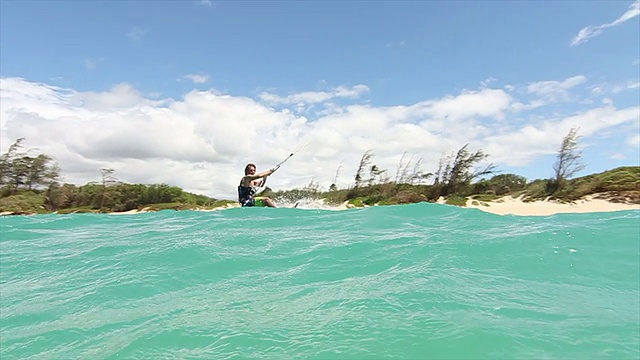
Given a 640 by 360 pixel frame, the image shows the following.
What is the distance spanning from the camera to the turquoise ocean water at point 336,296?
2971 mm

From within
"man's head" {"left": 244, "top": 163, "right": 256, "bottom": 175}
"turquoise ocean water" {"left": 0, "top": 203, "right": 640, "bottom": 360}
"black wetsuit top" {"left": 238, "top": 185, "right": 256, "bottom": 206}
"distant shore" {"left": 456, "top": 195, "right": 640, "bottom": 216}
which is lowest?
"turquoise ocean water" {"left": 0, "top": 203, "right": 640, "bottom": 360}

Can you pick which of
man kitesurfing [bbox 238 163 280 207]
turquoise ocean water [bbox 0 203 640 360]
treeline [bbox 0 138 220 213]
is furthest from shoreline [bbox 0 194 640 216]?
treeline [bbox 0 138 220 213]

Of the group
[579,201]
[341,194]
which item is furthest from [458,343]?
[341,194]

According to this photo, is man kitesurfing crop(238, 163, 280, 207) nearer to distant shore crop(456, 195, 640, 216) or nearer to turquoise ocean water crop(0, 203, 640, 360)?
Answer: turquoise ocean water crop(0, 203, 640, 360)

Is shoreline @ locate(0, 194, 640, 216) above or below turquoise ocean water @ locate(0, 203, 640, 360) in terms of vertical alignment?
above

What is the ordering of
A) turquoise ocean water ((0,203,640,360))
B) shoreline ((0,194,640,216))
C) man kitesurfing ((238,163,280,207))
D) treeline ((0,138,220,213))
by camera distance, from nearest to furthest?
turquoise ocean water ((0,203,640,360)) < man kitesurfing ((238,163,280,207)) < shoreline ((0,194,640,216)) < treeline ((0,138,220,213))

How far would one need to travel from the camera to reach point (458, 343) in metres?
2.85

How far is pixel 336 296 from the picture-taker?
413cm

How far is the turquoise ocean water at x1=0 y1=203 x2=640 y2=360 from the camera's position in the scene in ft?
9.75

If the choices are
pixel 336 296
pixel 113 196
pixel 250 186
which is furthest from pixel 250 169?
pixel 113 196

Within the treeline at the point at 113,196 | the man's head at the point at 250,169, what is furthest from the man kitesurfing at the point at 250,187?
the treeline at the point at 113,196

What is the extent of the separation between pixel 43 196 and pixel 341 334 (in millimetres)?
27561

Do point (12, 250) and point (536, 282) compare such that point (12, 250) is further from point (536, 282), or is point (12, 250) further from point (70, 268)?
point (536, 282)

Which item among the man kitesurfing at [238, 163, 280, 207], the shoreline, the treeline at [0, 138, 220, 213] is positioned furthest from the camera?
the treeline at [0, 138, 220, 213]
